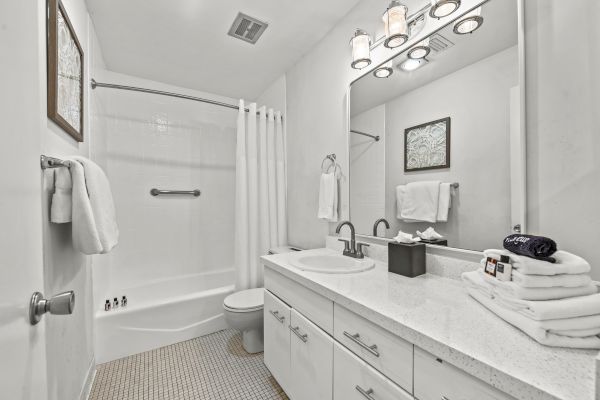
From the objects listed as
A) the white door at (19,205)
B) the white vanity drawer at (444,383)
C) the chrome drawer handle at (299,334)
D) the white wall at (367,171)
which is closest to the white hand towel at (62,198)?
the white door at (19,205)

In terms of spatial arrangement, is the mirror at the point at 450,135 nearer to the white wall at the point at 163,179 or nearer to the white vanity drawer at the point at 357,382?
the white vanity drawer at the point at 357,382

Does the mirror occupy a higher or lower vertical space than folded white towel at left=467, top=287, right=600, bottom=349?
higher

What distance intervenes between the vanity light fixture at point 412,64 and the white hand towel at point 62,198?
170 centimetres

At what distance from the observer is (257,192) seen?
7.62 feet

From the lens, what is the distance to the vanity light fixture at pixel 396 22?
128 centimetres

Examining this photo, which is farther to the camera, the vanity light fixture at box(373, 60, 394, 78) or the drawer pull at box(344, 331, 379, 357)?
the vanity light fixture at box(373, 60, 394, 78)

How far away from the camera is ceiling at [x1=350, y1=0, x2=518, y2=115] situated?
0.99m

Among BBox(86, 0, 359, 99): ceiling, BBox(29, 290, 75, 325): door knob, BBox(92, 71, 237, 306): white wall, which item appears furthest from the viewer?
BBox(92, 71, 237, 306): white wall

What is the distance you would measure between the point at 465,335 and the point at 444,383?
0.13 metres

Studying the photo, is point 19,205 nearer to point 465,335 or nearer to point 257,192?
point 465,335

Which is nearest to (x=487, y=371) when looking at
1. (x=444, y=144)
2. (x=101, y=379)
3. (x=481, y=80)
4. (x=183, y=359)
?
(x=444, y=144)

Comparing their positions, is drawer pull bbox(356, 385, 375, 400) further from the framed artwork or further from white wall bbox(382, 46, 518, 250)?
the framed artwork

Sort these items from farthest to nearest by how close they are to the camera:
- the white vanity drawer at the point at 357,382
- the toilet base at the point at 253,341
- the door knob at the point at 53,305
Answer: the toilet base at the point at 253,341, the white vanity drawer at the point at 357,382, the door knob at the point at 53,305

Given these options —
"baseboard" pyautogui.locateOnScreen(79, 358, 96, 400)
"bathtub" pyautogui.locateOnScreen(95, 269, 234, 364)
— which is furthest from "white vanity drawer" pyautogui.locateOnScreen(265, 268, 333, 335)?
"baseboard" pyautogui.locateOnScreen(79, 358, 96, 400)
